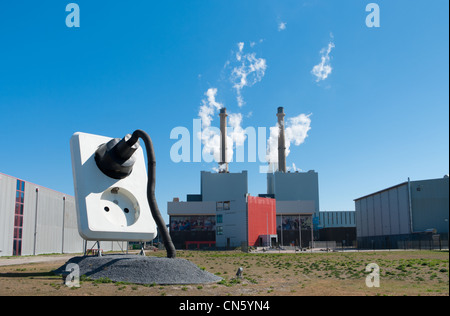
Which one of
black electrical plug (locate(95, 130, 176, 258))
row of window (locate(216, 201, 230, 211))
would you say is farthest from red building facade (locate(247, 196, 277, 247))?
black electrical plug (locate(95, 130, 176, 258))

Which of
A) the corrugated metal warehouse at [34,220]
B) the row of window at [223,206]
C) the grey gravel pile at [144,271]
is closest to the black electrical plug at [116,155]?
the grey gravel pile at [144,271]

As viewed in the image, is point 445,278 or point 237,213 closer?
point 445,278

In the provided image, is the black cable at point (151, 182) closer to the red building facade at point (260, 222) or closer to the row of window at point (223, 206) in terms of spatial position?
the red building facade at point (260, 222)

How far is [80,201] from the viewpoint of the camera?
2064 cm

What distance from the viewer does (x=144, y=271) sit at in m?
18.3

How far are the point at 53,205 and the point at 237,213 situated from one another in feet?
108

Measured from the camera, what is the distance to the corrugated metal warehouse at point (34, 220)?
5212 cm

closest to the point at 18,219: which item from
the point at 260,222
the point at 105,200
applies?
the point at 105,200

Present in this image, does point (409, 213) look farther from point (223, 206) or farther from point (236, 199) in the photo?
point (223, 206)

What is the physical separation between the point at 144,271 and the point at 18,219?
4381 cm

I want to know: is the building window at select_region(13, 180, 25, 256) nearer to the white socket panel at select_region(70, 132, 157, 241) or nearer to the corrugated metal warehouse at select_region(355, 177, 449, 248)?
the white socket panel at select_region(70, 132, 157, 241)
